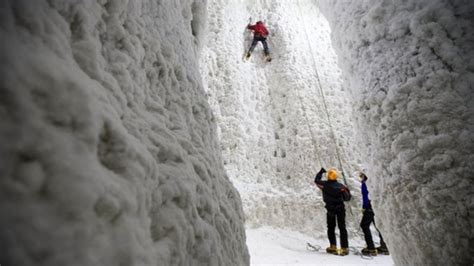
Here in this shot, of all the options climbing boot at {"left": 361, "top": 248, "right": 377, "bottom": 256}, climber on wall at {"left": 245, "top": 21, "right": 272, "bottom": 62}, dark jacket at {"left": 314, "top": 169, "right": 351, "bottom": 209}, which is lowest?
climbing boot at {"left": 361, "top": 248, "right": 377, "bottom": 256}

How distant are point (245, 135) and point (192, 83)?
4179 mm

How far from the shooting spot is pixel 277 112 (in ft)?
18.9

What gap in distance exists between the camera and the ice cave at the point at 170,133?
0.35m

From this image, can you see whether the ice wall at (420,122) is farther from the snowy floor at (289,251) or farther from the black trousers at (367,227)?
the black trousers at (367,227)

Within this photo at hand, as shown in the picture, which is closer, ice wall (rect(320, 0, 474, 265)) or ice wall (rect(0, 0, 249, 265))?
ice wall (rect(0, 0, 249, 265))

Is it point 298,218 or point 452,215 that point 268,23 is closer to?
point 298,218

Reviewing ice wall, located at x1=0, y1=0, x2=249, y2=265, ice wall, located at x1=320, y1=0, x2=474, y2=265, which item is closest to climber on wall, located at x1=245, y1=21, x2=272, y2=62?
ice wall, located at x1=320, y1=0, x2=474, y2=265

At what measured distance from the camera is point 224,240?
855 mm

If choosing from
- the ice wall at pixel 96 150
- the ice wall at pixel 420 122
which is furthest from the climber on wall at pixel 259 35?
the ice wall at pixel 96 150

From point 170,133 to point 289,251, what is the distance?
3.45 meters

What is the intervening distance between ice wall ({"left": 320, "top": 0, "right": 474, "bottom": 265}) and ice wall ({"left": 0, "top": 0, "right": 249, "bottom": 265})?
3.23 feet

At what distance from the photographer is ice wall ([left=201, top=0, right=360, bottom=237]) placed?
4793mm

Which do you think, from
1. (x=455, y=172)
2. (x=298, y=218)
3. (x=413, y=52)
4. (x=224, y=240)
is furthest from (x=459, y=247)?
(x=298, y=218)

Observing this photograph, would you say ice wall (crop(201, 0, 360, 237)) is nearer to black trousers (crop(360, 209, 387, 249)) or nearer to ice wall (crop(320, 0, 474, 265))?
black trousers (crop(360, 209, 387, 249))
